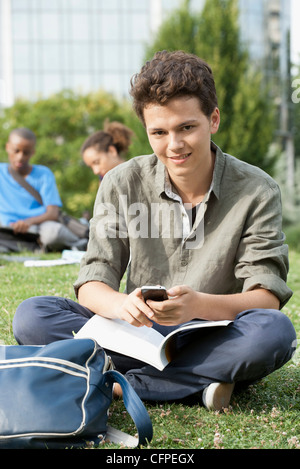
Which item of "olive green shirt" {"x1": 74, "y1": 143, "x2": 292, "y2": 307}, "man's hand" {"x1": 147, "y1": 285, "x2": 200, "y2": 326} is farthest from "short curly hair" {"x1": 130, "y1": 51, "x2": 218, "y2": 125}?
"man's hand" {"x1": 147, "y1": 285, "x2": 200, "y2": 326}

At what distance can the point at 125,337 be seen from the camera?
2896 mm

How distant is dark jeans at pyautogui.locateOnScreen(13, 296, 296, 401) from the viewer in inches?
107

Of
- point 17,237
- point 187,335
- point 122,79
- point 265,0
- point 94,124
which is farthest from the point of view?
point 122,79

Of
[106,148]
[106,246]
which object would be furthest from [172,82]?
[106,148]

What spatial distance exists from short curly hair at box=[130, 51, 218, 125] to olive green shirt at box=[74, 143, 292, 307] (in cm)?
32

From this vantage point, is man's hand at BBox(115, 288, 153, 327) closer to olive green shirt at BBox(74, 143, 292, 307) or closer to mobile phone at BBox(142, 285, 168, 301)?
mobile phone at BBox(142, 285, 168, 301)

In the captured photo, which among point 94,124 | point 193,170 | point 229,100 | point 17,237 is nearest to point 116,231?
point 193,170

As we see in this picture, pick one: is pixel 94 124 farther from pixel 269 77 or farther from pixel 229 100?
pixel 269 77

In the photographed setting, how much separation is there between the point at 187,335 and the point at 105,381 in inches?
19.5

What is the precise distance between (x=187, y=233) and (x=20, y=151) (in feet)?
19.9

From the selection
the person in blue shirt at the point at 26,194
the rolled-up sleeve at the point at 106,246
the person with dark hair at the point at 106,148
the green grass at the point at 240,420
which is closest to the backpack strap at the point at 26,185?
the person in blue shirt at the point at 26,194

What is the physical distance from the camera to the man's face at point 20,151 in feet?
28.7

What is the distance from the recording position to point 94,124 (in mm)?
21266

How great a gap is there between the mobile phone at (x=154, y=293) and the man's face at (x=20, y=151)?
21.3 ft
